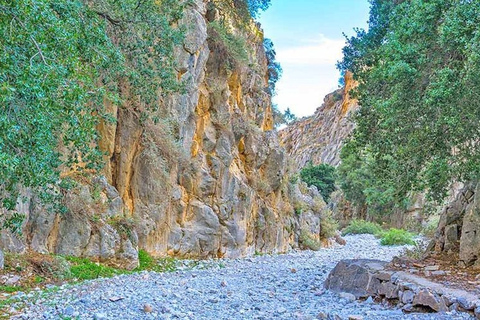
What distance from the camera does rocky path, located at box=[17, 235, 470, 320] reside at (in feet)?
22.0

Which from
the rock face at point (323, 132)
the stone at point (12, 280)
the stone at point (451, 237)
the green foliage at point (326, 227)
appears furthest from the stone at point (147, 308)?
the rock face at point (323, 132)

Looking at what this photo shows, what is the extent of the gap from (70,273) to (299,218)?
55.1ft

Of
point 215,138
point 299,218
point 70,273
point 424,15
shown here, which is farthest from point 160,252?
point 299,218

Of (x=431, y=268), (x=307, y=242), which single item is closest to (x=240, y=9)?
(x=307, y=242)

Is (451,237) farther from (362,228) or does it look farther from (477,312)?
(362,228)

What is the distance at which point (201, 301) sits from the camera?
8.06 meters

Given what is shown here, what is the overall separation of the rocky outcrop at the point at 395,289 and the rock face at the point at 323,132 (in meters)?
53.0

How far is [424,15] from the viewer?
8.95 meters

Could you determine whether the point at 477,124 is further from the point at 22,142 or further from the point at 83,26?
the point at 22,142

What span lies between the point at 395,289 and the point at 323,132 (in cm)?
6721

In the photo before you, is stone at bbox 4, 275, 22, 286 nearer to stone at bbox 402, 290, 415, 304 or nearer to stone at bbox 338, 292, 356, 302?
stone at bbox 338, 292, 356, 302

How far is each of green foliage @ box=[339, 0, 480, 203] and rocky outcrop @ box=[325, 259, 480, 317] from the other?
230 centimetres

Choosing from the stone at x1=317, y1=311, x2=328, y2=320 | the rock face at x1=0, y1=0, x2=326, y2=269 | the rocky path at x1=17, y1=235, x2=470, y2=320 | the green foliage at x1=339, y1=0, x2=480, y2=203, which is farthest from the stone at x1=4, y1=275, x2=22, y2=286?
the green foliage at x1=339, y1=0, x2=480, y2=203

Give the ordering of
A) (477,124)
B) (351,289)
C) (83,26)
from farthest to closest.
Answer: (351,289) < (477,124) < (83,26)
